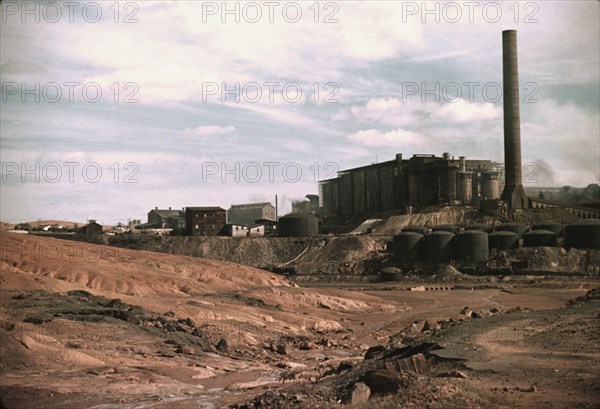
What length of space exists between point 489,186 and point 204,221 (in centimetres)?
3866

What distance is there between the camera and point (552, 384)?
1528 centimetres

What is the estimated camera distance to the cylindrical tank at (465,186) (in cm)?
9250

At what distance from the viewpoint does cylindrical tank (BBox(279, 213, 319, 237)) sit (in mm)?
84625

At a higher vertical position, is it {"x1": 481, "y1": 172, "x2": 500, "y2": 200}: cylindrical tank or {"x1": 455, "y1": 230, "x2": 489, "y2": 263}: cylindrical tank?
{"x1": 481, "y1": 172, "x2": 500, "y2": 200}: cylindrical tank

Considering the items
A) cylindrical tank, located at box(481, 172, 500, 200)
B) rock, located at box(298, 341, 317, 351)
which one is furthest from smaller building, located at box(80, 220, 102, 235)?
rock, located at box(298, 341, 317, 351)

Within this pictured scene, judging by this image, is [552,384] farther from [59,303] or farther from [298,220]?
[298,220]

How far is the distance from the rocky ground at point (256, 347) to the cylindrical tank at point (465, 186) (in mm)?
46801

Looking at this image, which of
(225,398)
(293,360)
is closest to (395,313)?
(293,360)

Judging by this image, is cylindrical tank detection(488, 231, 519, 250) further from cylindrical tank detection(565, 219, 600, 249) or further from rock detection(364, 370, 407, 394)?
rock detection(364, 370, 407, 394)

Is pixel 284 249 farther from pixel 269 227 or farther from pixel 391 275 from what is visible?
pixel 391 275

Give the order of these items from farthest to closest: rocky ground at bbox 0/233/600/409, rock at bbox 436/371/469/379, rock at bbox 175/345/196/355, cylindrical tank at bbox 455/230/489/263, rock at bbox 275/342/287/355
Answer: cylindrical tank at bbox 455/230/489/263 < rock at bbox 275/342/287/355 < rock at bbox 175/345/196/355 < rock at bbox 436/371/469/379 < rocky ground at bbox 0/233/600/409

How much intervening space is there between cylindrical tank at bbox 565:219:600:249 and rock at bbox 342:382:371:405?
5570 centimetres

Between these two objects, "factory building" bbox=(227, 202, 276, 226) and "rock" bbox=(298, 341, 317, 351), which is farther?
"factory building" bbox=(227, 202, 276, 226)

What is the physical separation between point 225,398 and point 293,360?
736cm
